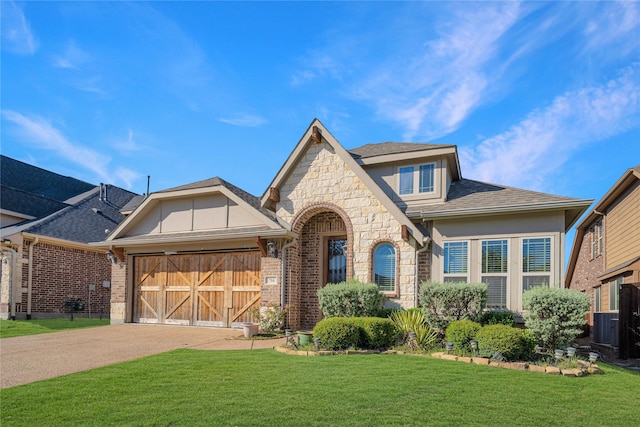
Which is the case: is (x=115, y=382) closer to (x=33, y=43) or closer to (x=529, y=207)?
(x=33, y=43)

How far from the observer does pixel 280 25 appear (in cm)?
1089

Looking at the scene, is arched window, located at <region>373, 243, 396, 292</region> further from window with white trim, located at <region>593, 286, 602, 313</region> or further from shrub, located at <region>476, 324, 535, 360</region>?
window with white trim, located at <region>593, 286, 602, 313</region>

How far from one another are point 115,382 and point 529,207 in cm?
1036

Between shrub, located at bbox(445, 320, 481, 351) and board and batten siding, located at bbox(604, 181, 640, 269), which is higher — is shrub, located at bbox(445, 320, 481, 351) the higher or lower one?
the lower one

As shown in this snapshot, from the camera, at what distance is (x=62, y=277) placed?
19516 mm

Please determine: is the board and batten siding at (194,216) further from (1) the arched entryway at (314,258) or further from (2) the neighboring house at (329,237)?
(1) the arched entryway at (314,258)

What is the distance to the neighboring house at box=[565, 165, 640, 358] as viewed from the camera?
11.6 metres

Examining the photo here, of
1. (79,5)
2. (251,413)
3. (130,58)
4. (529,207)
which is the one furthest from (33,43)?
(529,207)

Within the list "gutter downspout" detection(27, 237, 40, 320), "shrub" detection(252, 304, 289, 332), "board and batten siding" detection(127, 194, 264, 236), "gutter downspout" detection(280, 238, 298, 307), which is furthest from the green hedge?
"gutter downspout" detection(27, 237, 40, 320)

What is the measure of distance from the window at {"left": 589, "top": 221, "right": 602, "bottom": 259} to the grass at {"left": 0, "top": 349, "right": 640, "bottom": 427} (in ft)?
43.6

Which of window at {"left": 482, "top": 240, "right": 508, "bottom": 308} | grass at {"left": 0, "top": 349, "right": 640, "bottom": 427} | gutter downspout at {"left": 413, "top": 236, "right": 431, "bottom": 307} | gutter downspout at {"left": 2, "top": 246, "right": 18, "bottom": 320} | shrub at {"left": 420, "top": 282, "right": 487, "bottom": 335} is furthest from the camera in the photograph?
gutter downspout at {"left": 2, "top": 246, "right": 18, "bottom": 320}

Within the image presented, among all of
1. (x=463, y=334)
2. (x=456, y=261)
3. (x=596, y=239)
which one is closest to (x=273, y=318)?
(x=456, y=261)

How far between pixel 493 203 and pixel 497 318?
319cm

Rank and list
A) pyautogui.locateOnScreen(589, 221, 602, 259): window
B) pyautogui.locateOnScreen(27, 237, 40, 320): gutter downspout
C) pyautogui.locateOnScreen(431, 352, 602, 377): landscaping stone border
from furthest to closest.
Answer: pyautogui.locateOnScreen(589, 221, 602, 259): window < pyautogui.locateOnScreen(27, 237, 40, 320): gutter downspout < pyautogui.locateOnScreen(431, 352, 602, 377): landscaping stone border
